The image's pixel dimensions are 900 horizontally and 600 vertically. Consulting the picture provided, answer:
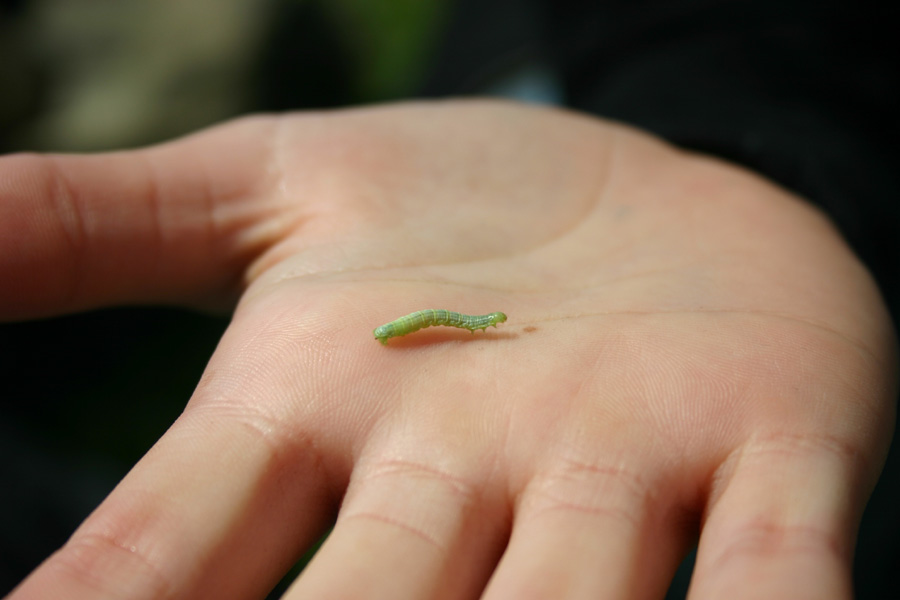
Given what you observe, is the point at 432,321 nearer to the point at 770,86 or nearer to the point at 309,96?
the point at 770,86

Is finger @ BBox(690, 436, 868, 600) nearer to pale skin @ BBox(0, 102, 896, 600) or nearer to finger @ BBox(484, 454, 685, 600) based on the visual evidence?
pale skin @ BBox(0, 102, 896, 600)

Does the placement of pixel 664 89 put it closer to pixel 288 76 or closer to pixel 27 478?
pixel 288 76

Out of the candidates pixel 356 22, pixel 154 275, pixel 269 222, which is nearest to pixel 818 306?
pixel 269 222

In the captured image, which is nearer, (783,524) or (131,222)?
(783,524)

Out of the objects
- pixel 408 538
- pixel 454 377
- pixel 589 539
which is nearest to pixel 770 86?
pixel 454 377

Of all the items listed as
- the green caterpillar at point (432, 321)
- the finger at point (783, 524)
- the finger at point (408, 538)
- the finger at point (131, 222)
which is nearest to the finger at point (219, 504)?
the finger at point (408, 538)

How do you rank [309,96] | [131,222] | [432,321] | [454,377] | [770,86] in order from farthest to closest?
[309,96]
[770,86]
[131,222]
[432,321]
[454,377]

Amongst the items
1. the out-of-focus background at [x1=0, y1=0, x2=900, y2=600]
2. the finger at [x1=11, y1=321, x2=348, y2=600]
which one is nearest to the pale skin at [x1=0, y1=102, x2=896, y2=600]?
the finger at [x1=11, y1=321, x2=348, y2=600]
